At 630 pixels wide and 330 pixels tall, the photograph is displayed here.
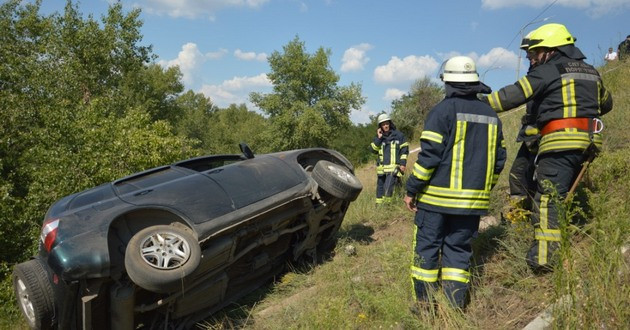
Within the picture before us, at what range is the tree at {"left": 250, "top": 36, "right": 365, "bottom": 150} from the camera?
3600 centimetres

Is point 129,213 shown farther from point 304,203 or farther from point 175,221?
point 304,203

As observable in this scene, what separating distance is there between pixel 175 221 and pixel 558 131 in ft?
9.58

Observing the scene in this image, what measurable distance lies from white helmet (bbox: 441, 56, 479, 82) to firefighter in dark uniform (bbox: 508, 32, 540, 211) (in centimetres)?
82

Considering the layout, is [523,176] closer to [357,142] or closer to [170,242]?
[170,242]

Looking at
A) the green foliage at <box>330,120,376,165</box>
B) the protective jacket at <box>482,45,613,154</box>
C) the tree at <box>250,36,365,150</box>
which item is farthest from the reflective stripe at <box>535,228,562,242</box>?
the tree at <box>250,36,365,150</box>

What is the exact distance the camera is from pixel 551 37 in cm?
346

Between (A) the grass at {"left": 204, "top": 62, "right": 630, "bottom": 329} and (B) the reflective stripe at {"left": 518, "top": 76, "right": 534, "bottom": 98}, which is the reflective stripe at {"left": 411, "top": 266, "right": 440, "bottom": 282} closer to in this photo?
(A) the grass at {"left": 204, "top": 62, "right": 630, "bottom": 329}

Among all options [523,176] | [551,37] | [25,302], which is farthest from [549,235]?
[25,302]

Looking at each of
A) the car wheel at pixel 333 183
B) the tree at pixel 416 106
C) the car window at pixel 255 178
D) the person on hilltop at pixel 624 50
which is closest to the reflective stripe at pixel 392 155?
the car wheel at pixel 333 183

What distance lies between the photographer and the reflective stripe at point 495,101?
132 inches

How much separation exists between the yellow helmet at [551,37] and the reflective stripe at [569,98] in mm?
330

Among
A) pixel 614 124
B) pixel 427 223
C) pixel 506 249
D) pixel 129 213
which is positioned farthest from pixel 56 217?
pixel 614 124

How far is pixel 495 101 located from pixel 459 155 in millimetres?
634

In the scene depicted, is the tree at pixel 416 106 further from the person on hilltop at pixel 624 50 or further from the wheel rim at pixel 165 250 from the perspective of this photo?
the wheel rim at pixel 165 250
